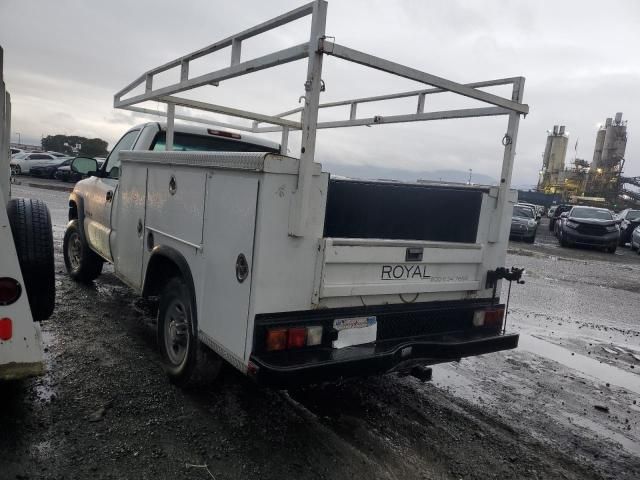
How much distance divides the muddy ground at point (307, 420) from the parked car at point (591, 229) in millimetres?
13640

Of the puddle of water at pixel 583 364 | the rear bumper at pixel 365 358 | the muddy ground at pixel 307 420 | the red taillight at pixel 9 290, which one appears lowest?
the muddy ground at pixel 307 420

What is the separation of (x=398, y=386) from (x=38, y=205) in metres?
3.10

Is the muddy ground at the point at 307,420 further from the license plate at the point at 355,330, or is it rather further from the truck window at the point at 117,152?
the truck window at the point at 117,152

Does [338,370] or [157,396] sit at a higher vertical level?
[338,370]

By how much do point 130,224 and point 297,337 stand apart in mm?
2479

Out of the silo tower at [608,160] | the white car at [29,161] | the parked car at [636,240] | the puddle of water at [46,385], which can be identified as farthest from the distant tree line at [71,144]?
the silo tower at [608,160]

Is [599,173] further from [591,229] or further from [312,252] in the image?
[312,252]

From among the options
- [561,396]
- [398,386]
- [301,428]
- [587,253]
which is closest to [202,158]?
[301,428]

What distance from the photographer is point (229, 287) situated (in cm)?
301

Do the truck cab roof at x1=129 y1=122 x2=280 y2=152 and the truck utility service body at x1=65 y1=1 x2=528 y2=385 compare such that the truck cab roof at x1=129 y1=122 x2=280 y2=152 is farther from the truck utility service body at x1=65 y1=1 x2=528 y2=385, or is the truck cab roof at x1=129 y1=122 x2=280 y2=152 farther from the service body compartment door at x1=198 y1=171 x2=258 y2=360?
the service body compartment door at x1=198 y1=171 x2=258 y2=360

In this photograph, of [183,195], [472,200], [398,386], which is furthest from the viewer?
[398,386]

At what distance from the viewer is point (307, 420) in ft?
11.4

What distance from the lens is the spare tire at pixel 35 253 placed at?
120 inches

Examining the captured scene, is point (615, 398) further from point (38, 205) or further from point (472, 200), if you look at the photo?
point (38, 205)
